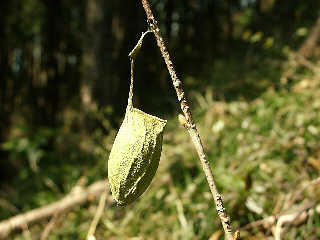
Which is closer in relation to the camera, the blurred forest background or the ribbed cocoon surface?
the ribbed cocoon surface

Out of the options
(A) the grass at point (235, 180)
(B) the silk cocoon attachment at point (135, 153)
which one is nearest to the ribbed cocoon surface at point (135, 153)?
(B) the silk cocoon attachment at point (135, 153)

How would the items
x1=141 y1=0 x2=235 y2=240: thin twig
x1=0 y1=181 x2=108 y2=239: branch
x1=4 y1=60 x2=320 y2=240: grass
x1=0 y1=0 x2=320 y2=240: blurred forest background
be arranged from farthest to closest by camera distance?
1. x1=0 y1=181 x2=108 y2=239: branch
2. x1=0 y1=0 x2=320 y2=240: blurred forest background
3. x1=4 y1=60 x2=320 y2=240: grass
4. x1=141 y1=0 x2=235 y2=240: thin twig

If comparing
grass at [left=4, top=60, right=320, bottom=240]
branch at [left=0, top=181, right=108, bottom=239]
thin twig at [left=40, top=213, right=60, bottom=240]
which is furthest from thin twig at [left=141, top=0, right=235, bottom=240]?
branch at [left=0, top=181, right=108, bottom=239]

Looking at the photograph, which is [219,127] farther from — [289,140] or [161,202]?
[161,202]

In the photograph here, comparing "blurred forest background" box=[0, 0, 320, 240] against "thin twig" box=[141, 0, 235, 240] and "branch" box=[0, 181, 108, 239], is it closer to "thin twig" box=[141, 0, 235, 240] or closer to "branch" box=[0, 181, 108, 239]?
"branch" box=[0, 181, 108, 239]

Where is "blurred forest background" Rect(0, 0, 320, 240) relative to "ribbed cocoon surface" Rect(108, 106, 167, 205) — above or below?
below

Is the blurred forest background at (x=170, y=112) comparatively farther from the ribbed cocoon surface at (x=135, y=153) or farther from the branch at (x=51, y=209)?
the ribbed cocoon surface at (x=135, y=153)

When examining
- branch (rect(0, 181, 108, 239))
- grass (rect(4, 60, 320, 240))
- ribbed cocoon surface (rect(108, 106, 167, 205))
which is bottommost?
branch (rect(0, 181, 108, 239))

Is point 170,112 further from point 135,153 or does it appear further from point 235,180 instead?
point 135,153
